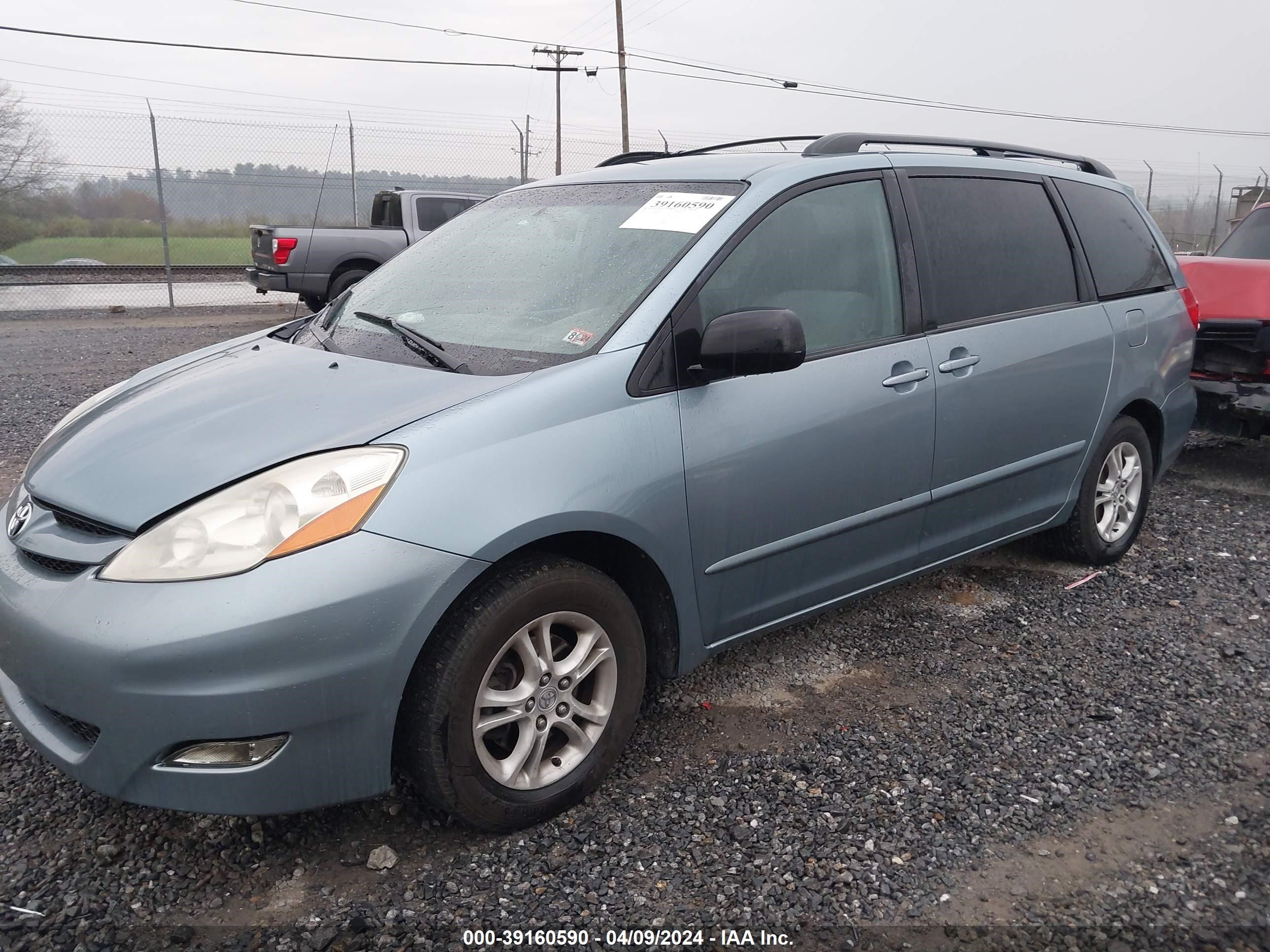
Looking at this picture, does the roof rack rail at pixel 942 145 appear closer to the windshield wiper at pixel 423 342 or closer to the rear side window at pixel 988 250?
the rear side window at pixel 988 250

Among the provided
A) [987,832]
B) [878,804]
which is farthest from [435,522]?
[987,832]

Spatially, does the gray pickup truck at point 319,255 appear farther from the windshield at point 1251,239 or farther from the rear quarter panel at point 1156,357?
the rear quarter panel at point 1156,357

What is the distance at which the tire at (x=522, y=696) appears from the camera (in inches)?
88.9

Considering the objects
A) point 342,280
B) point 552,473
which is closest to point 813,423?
point 552,473

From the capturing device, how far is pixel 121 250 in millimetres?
17844

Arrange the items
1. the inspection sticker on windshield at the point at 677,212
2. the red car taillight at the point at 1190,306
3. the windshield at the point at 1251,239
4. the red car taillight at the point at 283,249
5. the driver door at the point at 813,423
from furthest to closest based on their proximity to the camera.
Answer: the red car taillight at the point at 283,249, the windshield at the point at 1251,239, the red car taillight at the point at 1190,306, the inspection sticker on windshield at the point at 677,212, the driver door at the point at 813,423

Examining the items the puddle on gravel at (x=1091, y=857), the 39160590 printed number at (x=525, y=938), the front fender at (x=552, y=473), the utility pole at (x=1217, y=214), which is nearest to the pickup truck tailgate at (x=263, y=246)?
the front fender at (x=552, y=473)

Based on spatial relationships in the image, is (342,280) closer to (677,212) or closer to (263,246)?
(263,246)

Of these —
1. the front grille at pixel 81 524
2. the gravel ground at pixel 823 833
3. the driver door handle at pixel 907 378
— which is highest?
the driver door handle at pixel 907 378

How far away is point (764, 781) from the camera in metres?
2.75

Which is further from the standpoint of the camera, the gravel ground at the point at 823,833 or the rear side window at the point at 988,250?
the rear side window at the point at 988,250

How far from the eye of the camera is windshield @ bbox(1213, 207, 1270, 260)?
7.05m

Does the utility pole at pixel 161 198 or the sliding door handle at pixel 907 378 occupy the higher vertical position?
the utility pole at pixel 161 198

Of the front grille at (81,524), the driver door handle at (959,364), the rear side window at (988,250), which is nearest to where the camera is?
the front grille at (81,524)
